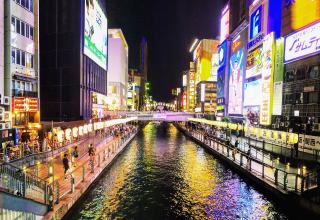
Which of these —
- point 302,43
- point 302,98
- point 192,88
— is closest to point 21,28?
point 302,43

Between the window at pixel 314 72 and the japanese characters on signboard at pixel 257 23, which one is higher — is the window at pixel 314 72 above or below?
below

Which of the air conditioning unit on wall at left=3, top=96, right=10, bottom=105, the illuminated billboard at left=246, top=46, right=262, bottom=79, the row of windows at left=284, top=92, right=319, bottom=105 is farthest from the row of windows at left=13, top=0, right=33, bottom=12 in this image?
the illuminated billboard at left=246, top=46, right=262, bottom=79

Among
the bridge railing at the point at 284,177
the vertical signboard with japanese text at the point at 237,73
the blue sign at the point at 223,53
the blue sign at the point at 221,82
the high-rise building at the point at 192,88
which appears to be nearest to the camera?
the bridge railing at the point at 284,177

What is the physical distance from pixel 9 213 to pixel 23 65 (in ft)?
97.5

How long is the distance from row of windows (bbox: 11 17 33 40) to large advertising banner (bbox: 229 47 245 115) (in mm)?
48536

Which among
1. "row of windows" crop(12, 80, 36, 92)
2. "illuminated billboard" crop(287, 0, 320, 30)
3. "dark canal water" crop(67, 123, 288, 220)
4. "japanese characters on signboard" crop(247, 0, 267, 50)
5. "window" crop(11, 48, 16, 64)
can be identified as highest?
"japanese characters on signboard" crop(247, 0, 267, 50)

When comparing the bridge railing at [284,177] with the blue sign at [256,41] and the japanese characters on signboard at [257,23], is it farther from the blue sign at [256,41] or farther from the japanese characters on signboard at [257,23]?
the japanese characters on signboard at [257,23]

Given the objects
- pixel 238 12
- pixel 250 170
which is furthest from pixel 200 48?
pixel 250 170

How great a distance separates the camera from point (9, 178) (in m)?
14.0

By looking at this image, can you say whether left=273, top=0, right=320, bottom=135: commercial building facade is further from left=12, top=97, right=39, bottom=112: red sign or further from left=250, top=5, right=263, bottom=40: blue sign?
left=12, top=97, right=39, bottom=112: red sign

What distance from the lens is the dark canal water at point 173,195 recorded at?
63.5 feet

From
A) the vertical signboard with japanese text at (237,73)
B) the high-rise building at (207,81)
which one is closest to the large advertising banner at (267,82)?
the vertical signboard with japanese text at (237,73)

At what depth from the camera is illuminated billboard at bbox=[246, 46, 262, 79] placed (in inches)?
2259

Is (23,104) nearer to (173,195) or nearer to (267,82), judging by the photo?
(173,195)
